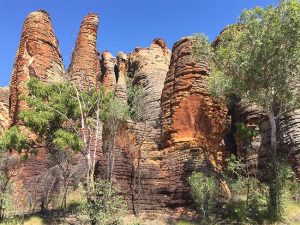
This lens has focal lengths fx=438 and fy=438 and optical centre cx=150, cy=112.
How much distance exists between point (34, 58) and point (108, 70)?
2228cm

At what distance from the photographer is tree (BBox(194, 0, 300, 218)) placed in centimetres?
2636

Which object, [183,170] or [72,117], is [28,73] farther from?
[183,170]

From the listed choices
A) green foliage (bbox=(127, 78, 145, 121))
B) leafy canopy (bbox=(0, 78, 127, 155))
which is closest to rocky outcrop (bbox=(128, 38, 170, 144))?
green foliage (bbox=(127, 78, 145, 121))

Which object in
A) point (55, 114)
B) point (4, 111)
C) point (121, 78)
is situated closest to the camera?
point (55, 114)

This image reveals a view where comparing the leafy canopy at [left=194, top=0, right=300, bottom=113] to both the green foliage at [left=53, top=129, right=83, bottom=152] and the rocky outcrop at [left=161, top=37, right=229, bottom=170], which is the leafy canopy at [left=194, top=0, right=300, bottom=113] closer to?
the rocky outcrop at [left=161, top=37, right=229, bottom=170]

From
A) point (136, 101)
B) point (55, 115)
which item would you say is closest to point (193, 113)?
point (55, 115)

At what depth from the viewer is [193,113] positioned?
33.4 m

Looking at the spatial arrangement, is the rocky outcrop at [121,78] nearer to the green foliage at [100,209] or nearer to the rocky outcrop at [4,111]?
the rocky outcrop at [4,111]

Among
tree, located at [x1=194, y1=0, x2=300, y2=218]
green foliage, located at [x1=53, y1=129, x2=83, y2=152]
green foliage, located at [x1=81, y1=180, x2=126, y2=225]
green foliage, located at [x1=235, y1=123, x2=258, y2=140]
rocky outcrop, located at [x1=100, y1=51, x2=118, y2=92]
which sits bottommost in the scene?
green foliage, located at [x1=81, y1=180, x2=126, y2=225]

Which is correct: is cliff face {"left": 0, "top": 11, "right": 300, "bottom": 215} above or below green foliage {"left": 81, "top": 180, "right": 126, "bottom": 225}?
above

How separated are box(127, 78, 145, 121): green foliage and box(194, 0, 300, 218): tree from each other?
14.3 m

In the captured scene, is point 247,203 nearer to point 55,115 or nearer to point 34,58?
point 55,115

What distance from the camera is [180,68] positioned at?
35.3 metres

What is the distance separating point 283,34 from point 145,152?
13986 mm
